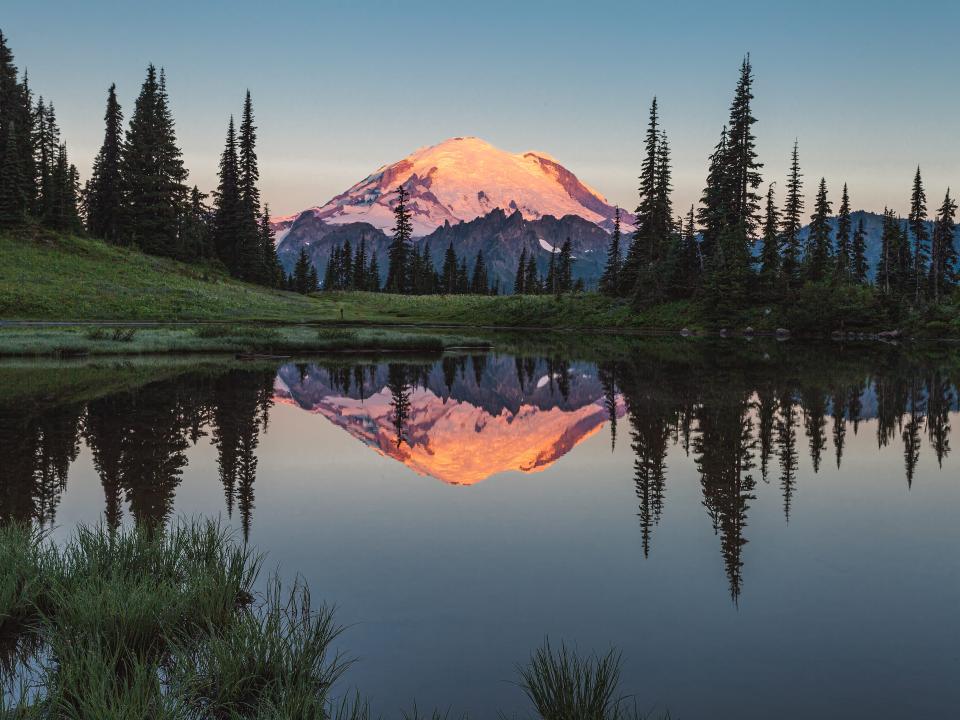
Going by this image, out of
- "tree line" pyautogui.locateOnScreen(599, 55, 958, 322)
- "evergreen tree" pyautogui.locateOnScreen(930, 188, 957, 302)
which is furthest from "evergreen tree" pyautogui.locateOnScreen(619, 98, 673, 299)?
"evergreen tree" pyautogui.locateOnScreen(930, 188, 957, 302)

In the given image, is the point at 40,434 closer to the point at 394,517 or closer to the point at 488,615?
the point at 394,517

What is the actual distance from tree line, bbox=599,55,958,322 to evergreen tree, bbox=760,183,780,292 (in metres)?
0.10

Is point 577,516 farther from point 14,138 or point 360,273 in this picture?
point 360,273

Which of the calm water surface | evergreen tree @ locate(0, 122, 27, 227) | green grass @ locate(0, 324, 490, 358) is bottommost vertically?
the calm water surface

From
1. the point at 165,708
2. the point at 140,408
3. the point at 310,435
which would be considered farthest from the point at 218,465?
the point at 165,708

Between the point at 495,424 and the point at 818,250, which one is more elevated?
the point at 818,250

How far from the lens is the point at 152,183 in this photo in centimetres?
8894

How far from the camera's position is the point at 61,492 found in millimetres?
11352

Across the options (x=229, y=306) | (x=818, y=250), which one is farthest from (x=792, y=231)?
(x=229, y=306)

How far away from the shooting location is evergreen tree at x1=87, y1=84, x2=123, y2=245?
8956cm

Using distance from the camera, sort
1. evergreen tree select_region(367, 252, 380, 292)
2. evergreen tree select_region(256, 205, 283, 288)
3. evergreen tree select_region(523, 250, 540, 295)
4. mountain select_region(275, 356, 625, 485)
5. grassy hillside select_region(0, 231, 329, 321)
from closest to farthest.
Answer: mountain select_region(275, 356, 625, 485), grassy hillside select_region(0, 231, 329, 321), evergreen tree select_region(256, 205, 283, 288), evergreen tree select_region(367, 252, 380, 292), evergreen tree select_region(523, 250, 540, 295)

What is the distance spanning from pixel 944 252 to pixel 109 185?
10335cm

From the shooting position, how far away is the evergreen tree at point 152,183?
88688 millimetres

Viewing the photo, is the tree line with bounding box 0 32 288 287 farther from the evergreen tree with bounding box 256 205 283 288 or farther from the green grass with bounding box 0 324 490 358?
the green grass with bounding box 0 324 490 358
